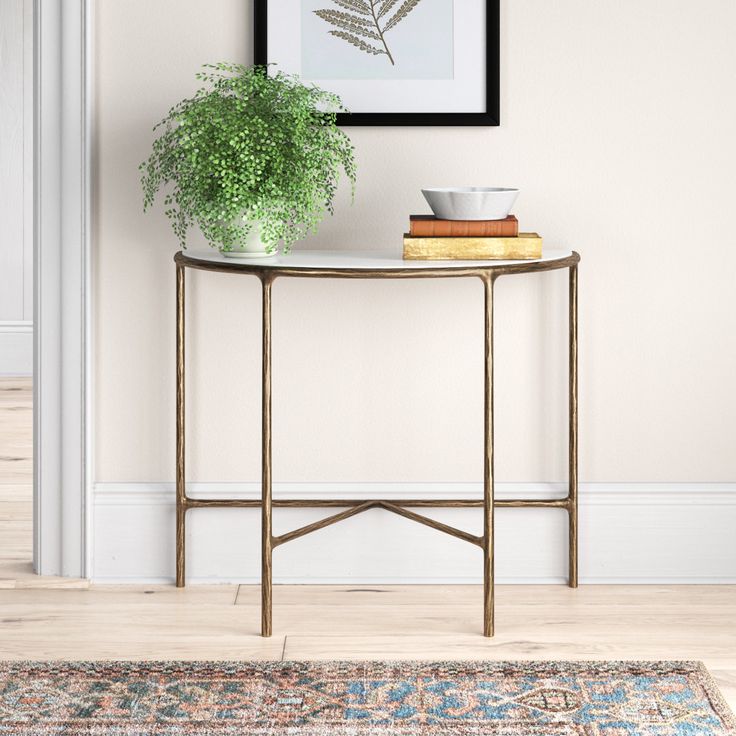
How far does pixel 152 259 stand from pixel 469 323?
2.40 feet

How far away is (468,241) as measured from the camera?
2.32 m

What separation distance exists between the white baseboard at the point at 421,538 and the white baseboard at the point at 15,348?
2.91 m

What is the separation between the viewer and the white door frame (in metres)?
2.53

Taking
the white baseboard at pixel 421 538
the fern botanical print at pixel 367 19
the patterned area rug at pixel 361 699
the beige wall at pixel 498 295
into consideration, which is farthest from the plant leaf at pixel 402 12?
the patterned area rug at pixel 361 699

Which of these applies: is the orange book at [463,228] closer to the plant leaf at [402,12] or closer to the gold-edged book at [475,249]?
the gold-edged book at [475,249]

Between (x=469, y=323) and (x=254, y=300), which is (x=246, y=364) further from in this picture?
(x=469, y=323)

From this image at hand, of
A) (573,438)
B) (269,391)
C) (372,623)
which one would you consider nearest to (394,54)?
(269,391)

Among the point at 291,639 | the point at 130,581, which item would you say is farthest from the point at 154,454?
the point at 291,639

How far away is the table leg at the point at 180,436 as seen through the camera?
2.53 metres

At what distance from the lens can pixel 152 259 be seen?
2621mm

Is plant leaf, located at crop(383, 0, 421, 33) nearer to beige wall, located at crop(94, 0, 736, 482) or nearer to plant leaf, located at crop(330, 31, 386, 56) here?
plant leaf, located at crop(330, 31, 386, 56)

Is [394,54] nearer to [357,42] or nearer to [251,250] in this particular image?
[357,42]

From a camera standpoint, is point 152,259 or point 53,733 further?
point 152,259

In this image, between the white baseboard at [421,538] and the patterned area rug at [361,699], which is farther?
the white baseboard at [421,538]
